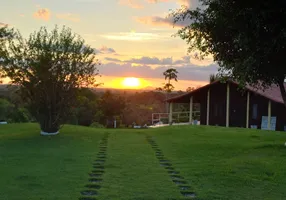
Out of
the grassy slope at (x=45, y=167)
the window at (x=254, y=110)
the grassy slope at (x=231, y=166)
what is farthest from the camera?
the window at (x=254, y=110)

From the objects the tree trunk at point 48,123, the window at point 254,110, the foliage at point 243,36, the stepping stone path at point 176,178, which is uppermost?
the foliage at point 243,36

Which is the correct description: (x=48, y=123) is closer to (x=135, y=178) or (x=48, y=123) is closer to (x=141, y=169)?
(x=141, y=169)

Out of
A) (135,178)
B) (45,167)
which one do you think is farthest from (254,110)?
(135,178)

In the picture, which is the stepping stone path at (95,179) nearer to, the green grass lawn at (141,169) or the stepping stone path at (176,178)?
the green grass lawn at (141,169)

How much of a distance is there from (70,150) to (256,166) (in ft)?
18.8

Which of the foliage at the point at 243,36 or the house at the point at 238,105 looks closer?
the foliage at the point at 243,36

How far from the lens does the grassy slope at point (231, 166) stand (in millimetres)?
7809

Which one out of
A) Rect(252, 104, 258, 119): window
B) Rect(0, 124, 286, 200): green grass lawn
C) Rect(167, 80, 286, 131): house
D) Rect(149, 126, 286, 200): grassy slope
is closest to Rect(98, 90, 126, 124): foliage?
Rect(167, 80, 286, 131): house

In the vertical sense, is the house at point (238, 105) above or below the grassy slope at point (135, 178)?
above

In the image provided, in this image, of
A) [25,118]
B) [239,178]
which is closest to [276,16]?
[239,178]

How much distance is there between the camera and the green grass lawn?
7.36m

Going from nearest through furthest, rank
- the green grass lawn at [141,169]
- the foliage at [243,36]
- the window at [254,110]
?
the green grass lawn at [141,169], the foliage at [243,36], the window at [254,110]

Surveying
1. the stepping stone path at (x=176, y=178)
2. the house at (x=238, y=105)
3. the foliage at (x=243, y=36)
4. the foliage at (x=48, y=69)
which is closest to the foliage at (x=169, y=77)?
the house at (x=238, y=105)

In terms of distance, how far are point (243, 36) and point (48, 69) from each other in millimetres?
9471
